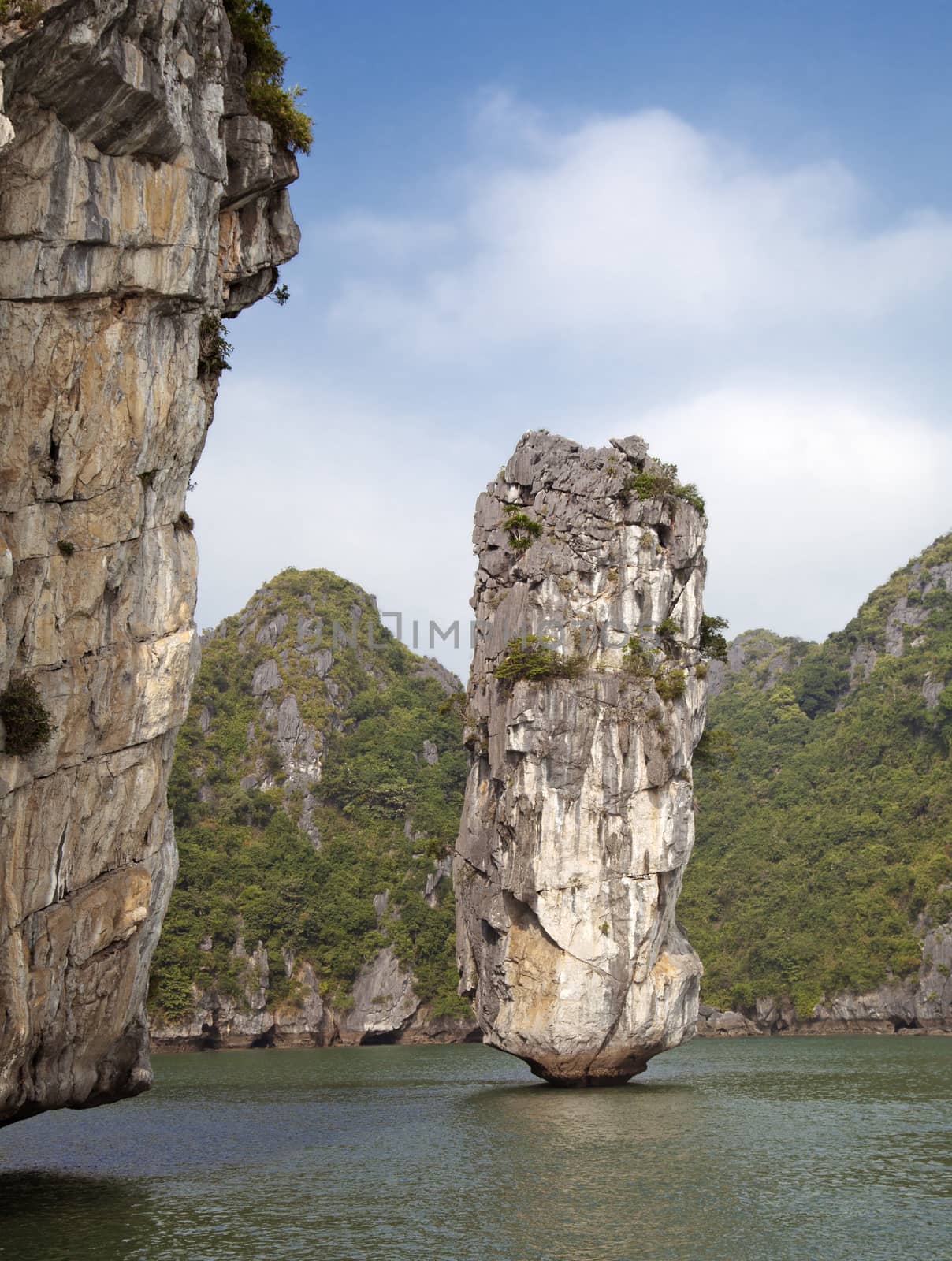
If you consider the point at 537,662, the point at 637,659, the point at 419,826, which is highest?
the point at 637,659

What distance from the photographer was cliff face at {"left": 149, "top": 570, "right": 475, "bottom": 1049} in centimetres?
6612

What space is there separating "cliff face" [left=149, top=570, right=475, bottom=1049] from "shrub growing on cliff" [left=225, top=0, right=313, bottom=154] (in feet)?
130

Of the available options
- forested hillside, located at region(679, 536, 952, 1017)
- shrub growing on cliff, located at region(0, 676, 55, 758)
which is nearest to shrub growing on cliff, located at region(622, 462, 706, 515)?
shrub growing on cliff, located at region(0, 676, 55, 758)

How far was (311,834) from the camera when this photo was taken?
7912cm

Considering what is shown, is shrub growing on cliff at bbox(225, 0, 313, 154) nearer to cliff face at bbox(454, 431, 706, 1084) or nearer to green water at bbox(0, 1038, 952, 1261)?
green water at bbox(0, 1038, 952, 1261)

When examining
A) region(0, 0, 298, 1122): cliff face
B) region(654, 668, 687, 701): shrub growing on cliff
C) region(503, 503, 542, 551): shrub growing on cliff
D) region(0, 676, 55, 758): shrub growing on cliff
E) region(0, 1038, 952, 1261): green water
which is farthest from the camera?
region(503, 503, 542, 551): shrub growing on cliff

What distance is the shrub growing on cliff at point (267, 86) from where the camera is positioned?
17703mm

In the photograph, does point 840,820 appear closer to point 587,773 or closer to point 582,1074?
point 582,1074

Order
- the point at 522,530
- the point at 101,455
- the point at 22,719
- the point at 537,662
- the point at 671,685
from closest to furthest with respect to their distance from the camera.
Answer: the point at 22,719, the point at 101,455, the point at 537,662, the point at 671,685, the point at 522,530

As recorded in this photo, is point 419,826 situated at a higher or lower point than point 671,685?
lower

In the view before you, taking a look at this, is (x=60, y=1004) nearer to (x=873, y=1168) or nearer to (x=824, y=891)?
(x=873, y=1168)

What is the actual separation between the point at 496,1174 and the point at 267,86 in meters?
17.4

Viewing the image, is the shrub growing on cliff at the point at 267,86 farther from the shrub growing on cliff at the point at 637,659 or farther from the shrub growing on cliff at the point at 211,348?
the shrub growing on cliff at the point at 637,659

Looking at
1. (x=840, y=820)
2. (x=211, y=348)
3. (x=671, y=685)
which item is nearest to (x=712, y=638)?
(x=671, y=685)
